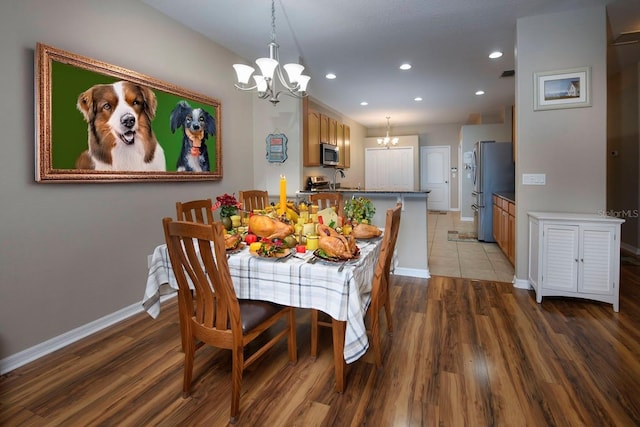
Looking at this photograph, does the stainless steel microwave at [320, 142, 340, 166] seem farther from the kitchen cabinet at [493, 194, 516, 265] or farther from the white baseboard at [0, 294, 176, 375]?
the white baseboard at [0, 294, 176, 375]

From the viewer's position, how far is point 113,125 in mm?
2510

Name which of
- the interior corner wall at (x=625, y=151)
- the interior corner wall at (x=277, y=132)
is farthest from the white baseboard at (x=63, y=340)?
the interior corner wall at (x=625, y=151)

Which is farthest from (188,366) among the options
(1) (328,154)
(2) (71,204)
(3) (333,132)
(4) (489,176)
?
(3) (333,132)

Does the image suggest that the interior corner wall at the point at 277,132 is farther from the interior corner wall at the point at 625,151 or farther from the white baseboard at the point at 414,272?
the interior corner wall at the point at 625,151

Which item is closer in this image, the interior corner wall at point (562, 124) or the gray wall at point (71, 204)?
the gray wall at point (71, 204)

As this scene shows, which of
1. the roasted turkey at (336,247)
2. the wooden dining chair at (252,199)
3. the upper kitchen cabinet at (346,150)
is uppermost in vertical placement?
the upper kitchen cabinet at (346,150)

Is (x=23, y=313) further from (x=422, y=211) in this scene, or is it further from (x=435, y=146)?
(x=435, y=146)

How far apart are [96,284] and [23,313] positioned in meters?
0.46

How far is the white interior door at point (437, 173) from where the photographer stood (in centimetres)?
921

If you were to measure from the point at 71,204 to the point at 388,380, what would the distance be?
234 centimetres

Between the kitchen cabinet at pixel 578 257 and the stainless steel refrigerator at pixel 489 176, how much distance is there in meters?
2.54

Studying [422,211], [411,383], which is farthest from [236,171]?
[411,383]

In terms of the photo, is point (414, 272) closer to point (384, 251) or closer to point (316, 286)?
point (384, 251)

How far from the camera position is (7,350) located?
195cm
